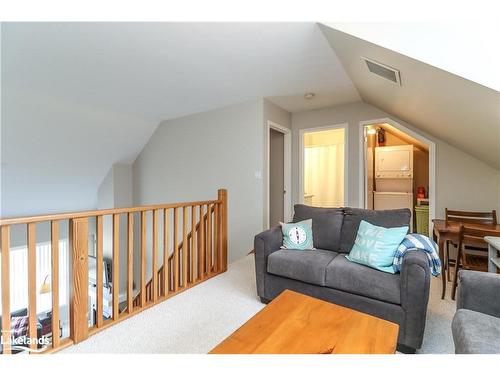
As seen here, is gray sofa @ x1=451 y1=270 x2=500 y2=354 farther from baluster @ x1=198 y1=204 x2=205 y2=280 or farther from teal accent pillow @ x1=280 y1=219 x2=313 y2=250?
baluster @ x1=198 y1=204 x2=205 y2=280

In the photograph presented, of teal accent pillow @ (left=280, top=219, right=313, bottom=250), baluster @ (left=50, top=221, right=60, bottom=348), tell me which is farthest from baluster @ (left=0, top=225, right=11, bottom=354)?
teal accent pillow @ (left=280, top=219, right=313, bottom=250)

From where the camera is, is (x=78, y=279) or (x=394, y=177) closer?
(x=78, y=279)

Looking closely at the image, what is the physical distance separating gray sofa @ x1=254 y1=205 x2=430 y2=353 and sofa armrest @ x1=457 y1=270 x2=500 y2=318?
177 mm

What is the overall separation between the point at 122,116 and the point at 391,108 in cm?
396

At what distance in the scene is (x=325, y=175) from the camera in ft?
17.5

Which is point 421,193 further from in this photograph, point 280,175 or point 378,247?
point 378,247

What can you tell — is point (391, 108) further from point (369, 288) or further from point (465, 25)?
point (369, 288)

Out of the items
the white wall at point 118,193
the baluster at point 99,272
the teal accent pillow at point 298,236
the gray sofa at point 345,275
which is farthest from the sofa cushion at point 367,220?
the white wall at point 118,193

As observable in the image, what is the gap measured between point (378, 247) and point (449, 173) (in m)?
2.24

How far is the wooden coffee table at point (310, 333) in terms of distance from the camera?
1085 millimetres

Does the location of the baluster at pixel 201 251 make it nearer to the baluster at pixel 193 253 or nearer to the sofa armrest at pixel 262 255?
the baluster at pixel 193 253

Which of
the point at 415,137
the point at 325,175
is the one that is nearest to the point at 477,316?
the point at 415,137

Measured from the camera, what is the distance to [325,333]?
1201 millimetres
